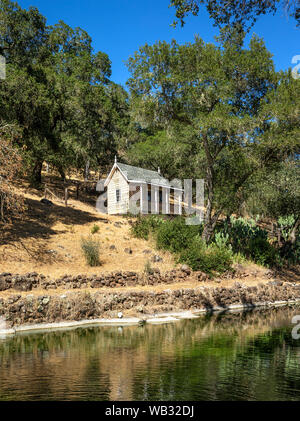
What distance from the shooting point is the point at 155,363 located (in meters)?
11.5

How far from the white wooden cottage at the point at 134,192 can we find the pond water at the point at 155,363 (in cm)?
2389

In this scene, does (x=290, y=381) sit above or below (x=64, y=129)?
below

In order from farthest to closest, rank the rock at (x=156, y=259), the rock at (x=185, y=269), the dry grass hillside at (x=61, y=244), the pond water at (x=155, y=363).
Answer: the rock at (x=156, y=259) → the rock at (x=185, y=269) → the dry grass hillside at (x=61, y=244) → the pond water at (x=155, y=363)

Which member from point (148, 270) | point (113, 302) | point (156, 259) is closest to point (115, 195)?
point (156, 259)

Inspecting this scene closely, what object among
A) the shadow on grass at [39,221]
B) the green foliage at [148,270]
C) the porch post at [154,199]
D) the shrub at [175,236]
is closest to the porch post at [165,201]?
the porch post at [154,199]

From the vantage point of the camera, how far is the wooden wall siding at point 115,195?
40.6 m

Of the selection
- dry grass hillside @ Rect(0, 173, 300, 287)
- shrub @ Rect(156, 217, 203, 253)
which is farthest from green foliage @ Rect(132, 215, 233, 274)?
dry grass hillside @ Rect(0, 173, 300, 287)

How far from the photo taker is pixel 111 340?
14453mm

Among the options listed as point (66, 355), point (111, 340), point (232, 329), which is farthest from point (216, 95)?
point (66, 355)

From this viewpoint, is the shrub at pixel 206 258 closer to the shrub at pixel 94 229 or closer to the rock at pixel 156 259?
the rock at pixel 156 259

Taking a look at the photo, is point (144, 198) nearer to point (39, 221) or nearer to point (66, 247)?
point (39, 221)

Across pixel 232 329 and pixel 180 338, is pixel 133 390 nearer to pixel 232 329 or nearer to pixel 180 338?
pixel 180 338

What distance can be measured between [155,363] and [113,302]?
24.0 ft

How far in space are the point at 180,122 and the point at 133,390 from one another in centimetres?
2124
